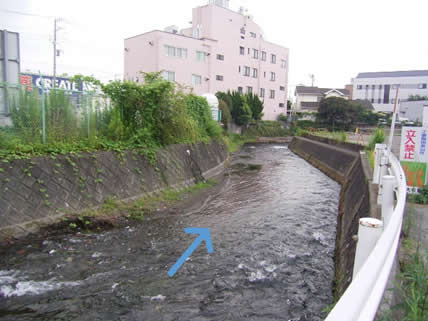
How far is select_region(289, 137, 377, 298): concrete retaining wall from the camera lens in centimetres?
480

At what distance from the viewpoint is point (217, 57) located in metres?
37.9

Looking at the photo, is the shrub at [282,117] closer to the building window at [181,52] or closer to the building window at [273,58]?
the building window at [273,58]

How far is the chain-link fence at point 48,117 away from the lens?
7.19 meters

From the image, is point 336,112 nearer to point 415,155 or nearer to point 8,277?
point 415,155

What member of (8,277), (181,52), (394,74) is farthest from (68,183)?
(394,74)

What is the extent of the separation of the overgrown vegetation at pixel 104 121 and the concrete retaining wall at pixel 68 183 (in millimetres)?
339

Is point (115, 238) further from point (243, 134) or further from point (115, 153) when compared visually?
point (243, 134)

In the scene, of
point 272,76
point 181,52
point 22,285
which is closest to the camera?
point 22,285

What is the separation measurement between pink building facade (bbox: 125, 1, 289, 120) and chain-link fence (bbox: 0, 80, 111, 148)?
1978 cm

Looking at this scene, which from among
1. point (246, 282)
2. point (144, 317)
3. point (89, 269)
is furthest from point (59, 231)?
point (246, 282)

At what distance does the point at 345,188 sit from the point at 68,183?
885 cm
